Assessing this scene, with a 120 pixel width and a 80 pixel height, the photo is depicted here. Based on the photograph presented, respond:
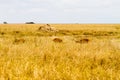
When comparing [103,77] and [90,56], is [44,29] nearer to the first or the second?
[90,56]

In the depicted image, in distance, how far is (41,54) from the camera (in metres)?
8.00

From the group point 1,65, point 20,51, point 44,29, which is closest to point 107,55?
point 20,51

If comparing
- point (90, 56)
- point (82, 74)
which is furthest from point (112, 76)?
point (90, 56)

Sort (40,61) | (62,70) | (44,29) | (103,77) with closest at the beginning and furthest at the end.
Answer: (103,77)
(62,70)
(40,61)
(44,29)

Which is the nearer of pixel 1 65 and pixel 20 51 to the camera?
pixel 1 65

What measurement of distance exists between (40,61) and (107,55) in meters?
2.39

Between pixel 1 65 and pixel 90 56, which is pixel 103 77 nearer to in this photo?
pixel 1 65

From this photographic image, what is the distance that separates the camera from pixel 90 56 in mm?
8117

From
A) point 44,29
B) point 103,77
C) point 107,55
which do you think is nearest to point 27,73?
point 103,77

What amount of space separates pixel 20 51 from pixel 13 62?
Result: 2.15 meters

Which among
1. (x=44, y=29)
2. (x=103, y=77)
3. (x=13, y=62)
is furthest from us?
(x=44, y=29)

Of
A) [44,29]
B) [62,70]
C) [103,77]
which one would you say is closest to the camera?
[103,77]

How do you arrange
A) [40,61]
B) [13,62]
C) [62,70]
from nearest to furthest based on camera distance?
1. [62,70]
2. [13,62]
3. [40,61]

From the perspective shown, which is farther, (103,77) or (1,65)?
(1,65)
